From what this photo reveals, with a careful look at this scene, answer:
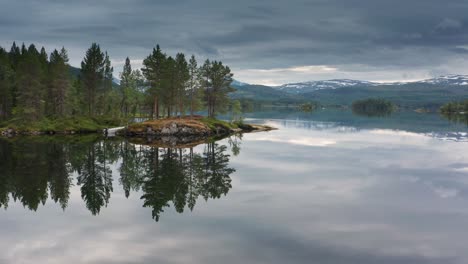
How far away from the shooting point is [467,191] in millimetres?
38500

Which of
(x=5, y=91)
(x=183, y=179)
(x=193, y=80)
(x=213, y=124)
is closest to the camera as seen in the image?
(x=183, y=179)

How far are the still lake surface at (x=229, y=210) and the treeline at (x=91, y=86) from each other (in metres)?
50.9

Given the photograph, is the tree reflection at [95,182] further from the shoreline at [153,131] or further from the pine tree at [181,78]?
the pine tree at [181,78]

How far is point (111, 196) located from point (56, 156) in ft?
90.5

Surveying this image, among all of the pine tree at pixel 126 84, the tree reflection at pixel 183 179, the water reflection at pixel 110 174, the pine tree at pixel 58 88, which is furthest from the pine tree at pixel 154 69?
the tree reflection at pixel 183 179

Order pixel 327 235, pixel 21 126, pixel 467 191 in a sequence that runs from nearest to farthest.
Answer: pixel 327 235, pixel 467 191, pixel 21 126

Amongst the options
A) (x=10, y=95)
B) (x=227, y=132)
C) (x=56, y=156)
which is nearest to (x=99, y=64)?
(x=10, y=95)

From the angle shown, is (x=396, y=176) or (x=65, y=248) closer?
(x=65, y=248)

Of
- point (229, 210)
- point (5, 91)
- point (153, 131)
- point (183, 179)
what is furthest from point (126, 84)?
point (229, 210)

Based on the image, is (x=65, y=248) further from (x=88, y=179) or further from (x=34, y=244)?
(x=88, y=179)

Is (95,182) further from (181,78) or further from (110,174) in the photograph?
(181,78)

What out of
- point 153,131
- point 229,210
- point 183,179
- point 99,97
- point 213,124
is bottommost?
point 229,210

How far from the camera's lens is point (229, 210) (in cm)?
3038

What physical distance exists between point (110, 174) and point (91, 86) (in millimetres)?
80968
